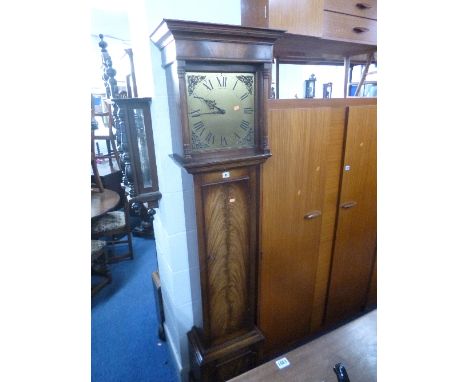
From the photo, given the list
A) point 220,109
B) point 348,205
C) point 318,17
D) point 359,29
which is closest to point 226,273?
point 220,109

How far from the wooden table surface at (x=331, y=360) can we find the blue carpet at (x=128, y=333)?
1153 millimetres

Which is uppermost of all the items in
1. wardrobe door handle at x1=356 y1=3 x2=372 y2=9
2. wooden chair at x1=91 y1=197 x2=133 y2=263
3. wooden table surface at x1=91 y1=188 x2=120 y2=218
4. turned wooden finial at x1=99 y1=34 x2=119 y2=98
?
wardrobe door handle at x1=356 y1=3 x2=372 y2=9

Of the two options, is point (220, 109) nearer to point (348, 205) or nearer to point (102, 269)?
point (348, 205)

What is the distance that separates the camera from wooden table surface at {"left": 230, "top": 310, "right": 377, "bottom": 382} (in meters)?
0.93

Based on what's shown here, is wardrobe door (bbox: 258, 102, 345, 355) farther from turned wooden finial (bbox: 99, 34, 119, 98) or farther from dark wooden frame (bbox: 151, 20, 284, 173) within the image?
turned wooden finial (bbox: 99, 34, 119, 98)

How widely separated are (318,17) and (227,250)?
1200mm

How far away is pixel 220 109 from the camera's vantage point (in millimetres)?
1144

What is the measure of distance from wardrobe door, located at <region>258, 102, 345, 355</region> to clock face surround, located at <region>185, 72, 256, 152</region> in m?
0.16

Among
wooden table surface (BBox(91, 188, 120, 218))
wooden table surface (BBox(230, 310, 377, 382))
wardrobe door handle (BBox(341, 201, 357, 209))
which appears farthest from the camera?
wooden table surface (BBox(91, 188, 120, 218))

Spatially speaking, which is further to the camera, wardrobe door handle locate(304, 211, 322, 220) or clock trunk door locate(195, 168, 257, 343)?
wardrobe door handle locate(304, 211, 322, 220)

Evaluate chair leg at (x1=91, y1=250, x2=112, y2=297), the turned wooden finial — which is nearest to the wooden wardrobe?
the turned wooden finial

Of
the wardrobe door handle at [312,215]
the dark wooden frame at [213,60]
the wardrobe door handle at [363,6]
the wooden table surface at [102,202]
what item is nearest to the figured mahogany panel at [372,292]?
the wardrobe door handle at [312,215]

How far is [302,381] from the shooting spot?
0.92 metres
